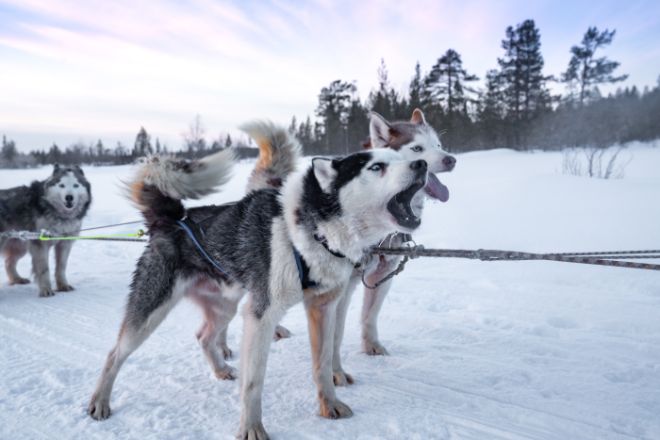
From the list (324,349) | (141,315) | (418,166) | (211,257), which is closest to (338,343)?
(324,349)

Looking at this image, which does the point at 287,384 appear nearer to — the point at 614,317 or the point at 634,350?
the point at 634,350

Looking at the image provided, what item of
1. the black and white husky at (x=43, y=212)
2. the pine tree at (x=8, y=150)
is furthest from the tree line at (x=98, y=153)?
the black and white husky at (x=43, y=212)

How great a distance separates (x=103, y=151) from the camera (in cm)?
6762

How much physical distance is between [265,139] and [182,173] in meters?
1.56

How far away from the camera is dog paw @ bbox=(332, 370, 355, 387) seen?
3189 millimetres

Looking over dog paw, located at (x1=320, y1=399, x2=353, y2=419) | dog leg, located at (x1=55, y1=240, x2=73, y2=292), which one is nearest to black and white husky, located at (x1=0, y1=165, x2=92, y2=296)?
dog leg, located at (x1=55, y1=240, x2=73, y2=292)

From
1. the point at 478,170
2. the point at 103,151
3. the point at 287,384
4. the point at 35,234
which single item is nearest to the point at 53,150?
the point at 103,151

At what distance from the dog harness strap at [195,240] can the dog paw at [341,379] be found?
1056mm

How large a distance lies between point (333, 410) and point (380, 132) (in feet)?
6.59

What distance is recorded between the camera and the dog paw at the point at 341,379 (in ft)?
10.5

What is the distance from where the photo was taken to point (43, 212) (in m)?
6.23

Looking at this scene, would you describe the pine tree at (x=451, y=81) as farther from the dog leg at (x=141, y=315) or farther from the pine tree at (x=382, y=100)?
the dog leg at (x=141, y=315)

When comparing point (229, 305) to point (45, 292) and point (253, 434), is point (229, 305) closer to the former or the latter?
point (253, 434)

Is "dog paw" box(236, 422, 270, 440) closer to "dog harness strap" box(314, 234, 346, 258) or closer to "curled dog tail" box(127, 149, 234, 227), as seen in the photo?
"dog harness strap" box(314, 234, 346, 258)
